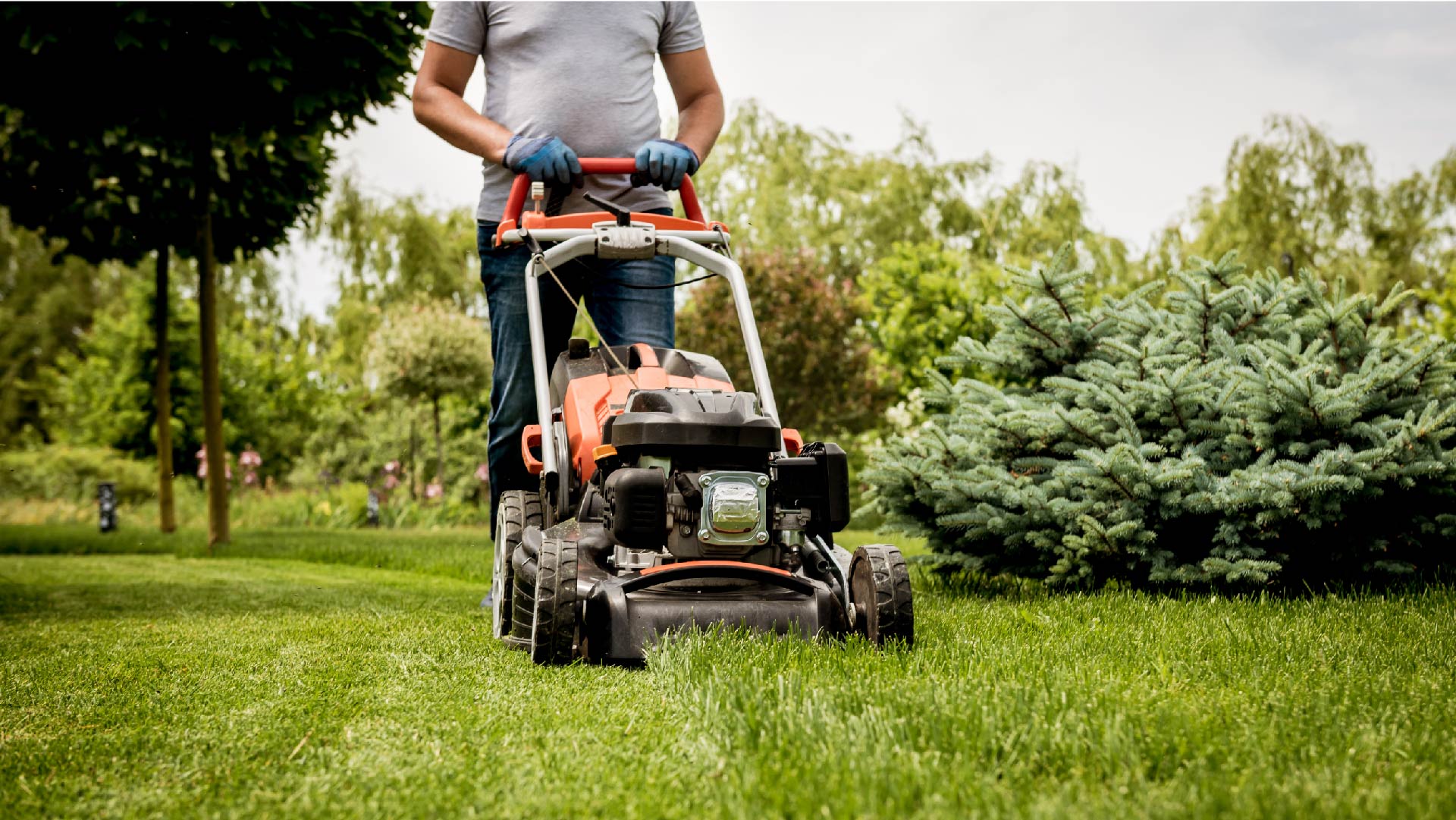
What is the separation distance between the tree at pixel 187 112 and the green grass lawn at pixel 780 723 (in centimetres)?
390

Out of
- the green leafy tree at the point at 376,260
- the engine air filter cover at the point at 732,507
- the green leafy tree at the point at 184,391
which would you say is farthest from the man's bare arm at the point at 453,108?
the green leafy tree at the point at 376,260

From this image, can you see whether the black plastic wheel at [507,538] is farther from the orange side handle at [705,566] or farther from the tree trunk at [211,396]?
the tree trunk at [211,396]

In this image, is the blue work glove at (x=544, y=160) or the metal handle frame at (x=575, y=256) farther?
the blue work glove at (x=544, y=160)

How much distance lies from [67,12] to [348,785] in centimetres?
537

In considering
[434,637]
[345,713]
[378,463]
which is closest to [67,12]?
[434,637]

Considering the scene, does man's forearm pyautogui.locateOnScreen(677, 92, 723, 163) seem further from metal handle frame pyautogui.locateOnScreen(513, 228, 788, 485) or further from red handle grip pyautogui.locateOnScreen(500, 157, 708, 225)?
metal handle frame pyautogui.locateOnScreen(513, 228, 788, 485)

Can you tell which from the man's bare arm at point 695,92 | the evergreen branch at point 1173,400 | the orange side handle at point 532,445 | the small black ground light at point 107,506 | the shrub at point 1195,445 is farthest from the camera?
the small black ground light at point 107,506

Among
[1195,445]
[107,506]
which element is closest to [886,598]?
[1195,445]

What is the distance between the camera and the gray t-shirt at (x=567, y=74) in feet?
11.5

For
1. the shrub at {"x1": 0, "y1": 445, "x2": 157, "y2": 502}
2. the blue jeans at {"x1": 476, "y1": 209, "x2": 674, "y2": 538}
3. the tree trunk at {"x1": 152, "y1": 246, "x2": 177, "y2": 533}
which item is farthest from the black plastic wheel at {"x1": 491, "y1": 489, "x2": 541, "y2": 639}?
the shrub at {"x1": 0, "y1": 445, "x2": 157, "y2": 502}

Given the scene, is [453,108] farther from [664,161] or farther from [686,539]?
[686,539]

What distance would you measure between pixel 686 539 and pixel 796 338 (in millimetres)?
10699

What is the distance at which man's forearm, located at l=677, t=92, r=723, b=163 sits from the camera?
12.1 feet

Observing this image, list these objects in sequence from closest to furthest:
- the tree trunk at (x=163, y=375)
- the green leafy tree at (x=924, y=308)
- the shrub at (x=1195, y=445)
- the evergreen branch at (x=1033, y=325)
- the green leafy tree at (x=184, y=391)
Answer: the shrub at (x=1195, y=445), the evergreen branch at (x=1033, y=325), the tree trunk at (x=163, y=375), the green leafy tree at (x=924, y=308), the green leafy tree at (x=184, y=391)
